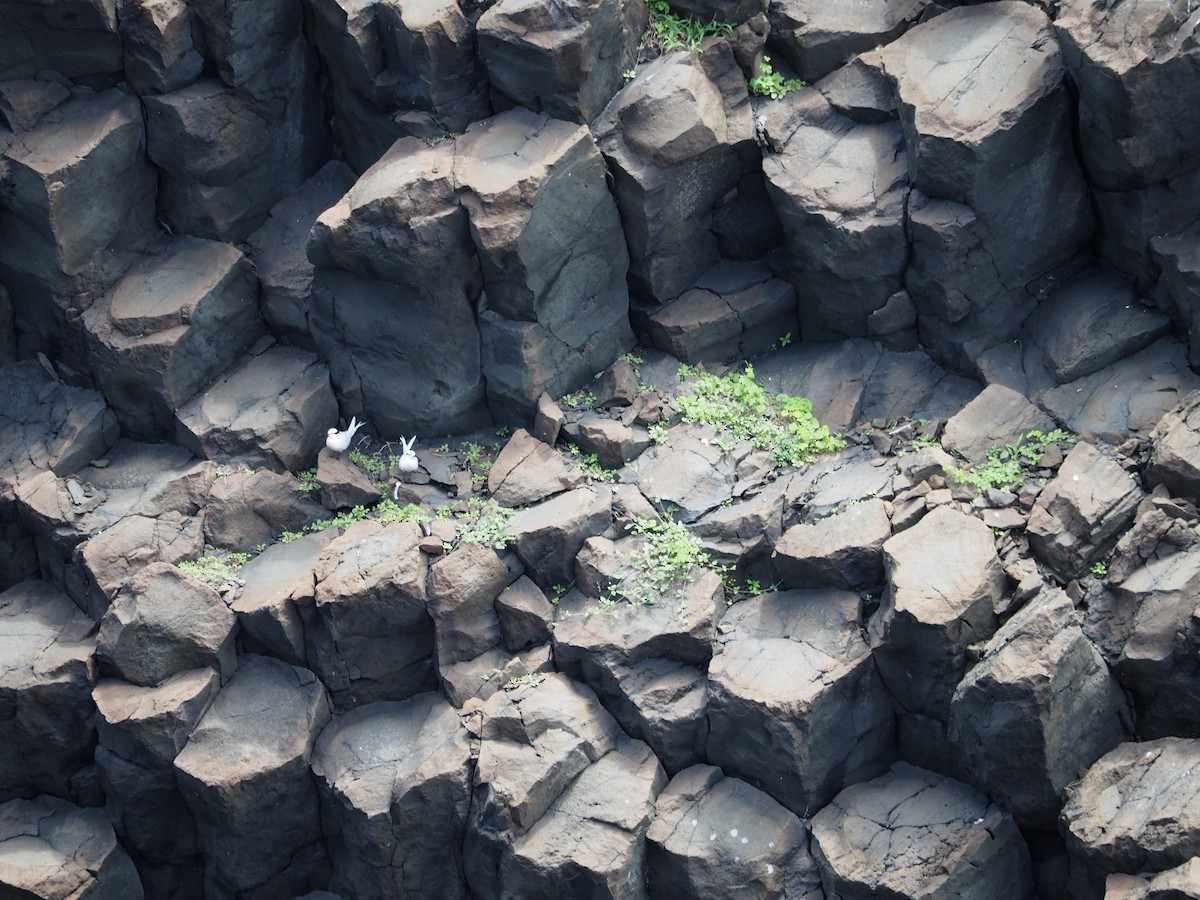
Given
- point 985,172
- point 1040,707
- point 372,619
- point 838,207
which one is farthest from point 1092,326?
point 372,619

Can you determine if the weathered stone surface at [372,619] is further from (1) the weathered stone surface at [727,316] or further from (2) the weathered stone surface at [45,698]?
(1) the weathered stone surface at [727,316]

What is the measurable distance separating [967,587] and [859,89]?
4.63 meters

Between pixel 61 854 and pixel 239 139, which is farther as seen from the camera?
pixel 239 139

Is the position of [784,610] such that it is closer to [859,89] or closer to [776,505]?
[776,505]

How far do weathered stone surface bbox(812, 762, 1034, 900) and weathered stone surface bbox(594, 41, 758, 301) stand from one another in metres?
4.79

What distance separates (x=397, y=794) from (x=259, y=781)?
3.68ft

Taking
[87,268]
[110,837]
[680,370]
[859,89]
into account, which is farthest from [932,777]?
[87,268]

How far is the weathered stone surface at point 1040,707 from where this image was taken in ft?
32.0

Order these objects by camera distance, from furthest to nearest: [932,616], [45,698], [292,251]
→ [292,251]
[45,698]
[932,616]

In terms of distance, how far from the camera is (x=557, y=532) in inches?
448

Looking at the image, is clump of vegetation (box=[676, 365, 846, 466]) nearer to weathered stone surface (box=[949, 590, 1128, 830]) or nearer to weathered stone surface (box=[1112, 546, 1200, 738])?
weathered stone surface (box=[949, 590, 1128, 830])

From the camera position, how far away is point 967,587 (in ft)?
33.5

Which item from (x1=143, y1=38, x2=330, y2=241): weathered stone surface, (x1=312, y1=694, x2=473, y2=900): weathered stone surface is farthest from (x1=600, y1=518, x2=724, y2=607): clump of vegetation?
(x1=143, y1=38, x2=330, y2=241): weathered stone surface

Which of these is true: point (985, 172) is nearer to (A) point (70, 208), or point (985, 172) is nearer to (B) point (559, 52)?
(B) point (559, 52)
